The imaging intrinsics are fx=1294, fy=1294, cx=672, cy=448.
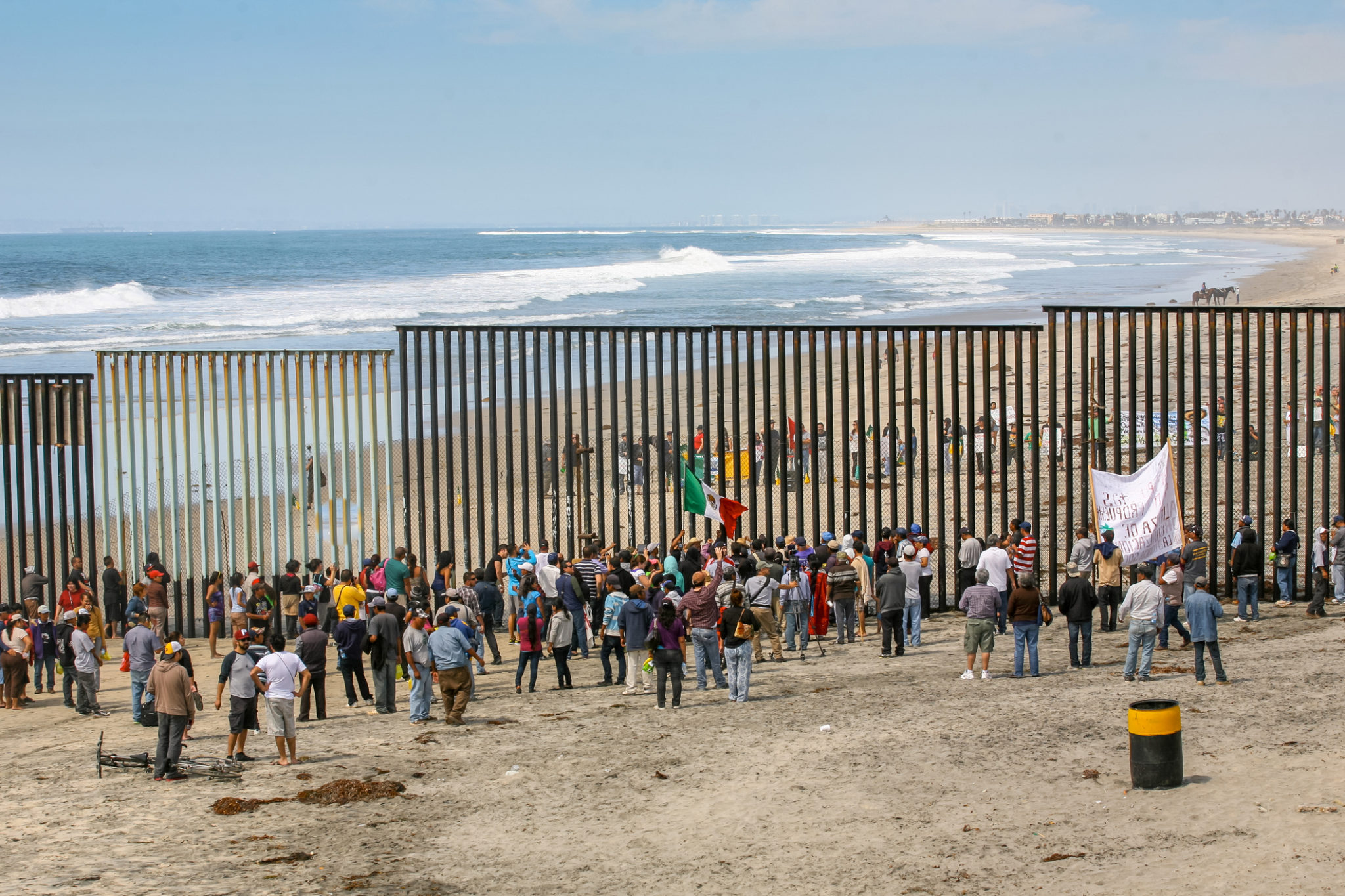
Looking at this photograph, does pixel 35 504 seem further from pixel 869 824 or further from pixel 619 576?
pixel 869 824

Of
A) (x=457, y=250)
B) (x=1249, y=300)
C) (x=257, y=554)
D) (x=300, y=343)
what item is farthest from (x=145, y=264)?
(x=257, y=554)

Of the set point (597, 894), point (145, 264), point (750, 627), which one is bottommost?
point (597, 894)

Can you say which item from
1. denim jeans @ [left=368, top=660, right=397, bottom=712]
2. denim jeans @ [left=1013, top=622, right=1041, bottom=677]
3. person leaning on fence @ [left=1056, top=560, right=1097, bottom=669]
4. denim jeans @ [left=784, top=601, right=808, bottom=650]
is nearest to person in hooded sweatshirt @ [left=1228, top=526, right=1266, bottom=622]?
person leaning on fence @ [left=1056, top=560, right=1097, bottom=669]

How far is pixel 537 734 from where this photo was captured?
1329 centimetres

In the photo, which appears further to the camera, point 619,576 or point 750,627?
point 619,576

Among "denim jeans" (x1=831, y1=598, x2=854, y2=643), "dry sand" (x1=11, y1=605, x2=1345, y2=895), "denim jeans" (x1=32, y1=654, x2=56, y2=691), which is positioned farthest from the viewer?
"denim jeans" (x1=831, y1=598, x2=854, y2=643)

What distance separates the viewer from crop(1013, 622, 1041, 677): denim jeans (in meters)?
14.5

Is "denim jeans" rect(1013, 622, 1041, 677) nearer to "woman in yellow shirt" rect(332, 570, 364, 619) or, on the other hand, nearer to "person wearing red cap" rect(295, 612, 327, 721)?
"person wearing red cap" rect(295, 612, 327, 721)

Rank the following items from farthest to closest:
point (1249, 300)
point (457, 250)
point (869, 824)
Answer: point (457, 250), point (1249, 300), point (869, 824)

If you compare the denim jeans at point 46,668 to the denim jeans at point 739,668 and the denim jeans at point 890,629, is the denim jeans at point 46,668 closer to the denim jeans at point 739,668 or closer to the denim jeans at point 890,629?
the denim jeans at point 739,668

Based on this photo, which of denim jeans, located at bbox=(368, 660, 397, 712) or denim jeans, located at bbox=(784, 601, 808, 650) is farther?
denim jeans, located at bbox=(784, 601, 808, 650)

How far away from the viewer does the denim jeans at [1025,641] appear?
14539mm

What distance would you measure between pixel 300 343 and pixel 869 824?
129ft

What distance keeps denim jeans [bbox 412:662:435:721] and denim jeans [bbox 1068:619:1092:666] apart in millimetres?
7216
